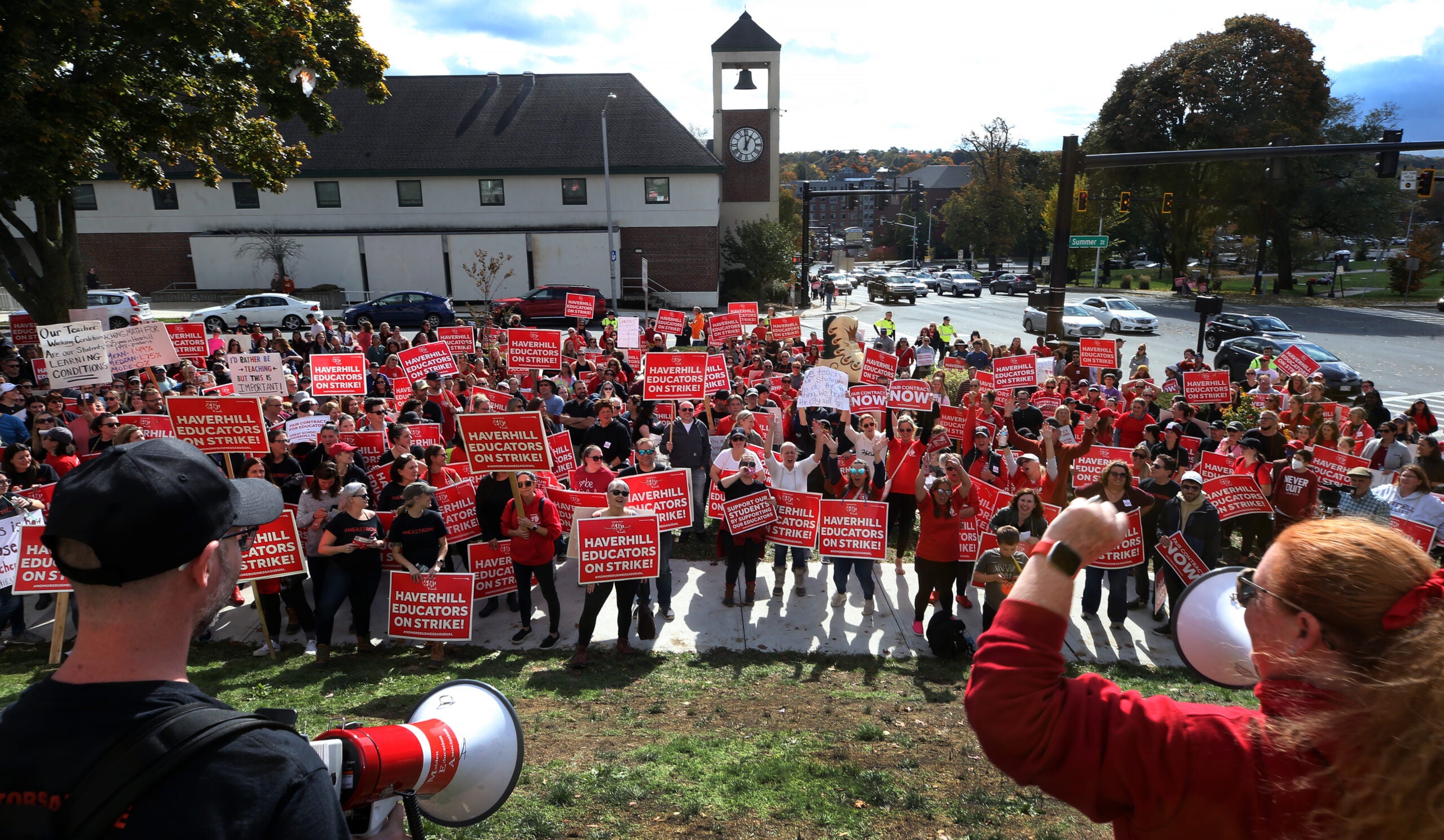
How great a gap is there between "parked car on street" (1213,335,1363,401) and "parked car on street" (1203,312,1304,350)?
669 mm

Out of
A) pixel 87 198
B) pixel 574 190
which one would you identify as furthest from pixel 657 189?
pixel 87 198

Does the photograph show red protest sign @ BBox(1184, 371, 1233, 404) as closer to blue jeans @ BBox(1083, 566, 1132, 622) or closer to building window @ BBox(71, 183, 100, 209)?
blue jeans @ BBox(1083, 566, 1132, 622)

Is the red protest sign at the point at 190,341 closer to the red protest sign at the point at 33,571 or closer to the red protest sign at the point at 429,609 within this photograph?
the red protest sign at the point at 33,571

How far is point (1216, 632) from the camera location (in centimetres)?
203

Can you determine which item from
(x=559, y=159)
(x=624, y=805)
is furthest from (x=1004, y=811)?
(x=559, y=159)

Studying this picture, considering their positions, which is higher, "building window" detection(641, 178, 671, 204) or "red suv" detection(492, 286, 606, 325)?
"building window" detection(641, 178, 671, 204)

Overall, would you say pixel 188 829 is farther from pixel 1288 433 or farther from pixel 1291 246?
pixel 1291 246

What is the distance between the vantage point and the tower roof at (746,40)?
45.6 m

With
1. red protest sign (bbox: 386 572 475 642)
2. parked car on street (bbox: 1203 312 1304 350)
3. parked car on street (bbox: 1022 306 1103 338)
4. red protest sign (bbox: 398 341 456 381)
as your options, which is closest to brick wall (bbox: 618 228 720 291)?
parked car on street (bbox: 1022 306 1103 338)

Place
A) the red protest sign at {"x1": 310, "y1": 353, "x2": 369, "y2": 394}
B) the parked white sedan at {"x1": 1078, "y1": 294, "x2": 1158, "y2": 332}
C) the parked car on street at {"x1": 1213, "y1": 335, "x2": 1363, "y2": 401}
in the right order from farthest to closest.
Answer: the parked white sedan at {"x1": 1078, "y1": 294, "x2": 1158, "y2": 332} → the parked car on street at {"x1": 1213, "y1": 335, "x2": 1363, "y2": 401} → the red protest sign at {"x1": 310, "y1": 353, "x2": 369, "y2": 394}

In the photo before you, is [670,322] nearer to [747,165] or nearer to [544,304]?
[544,304]

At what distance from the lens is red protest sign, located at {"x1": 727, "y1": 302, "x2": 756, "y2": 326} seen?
64.7 feet

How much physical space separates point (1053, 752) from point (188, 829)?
1.65 m

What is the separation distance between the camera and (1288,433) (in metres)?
11.9
